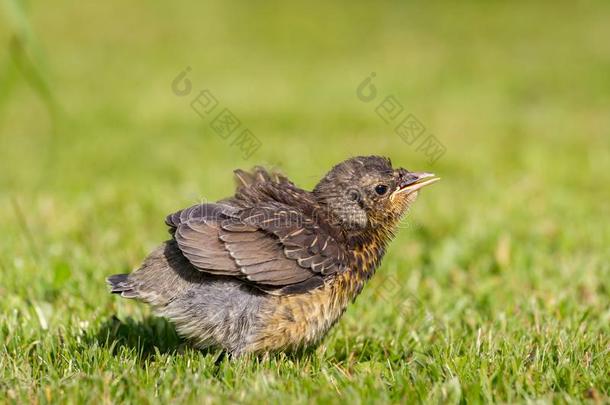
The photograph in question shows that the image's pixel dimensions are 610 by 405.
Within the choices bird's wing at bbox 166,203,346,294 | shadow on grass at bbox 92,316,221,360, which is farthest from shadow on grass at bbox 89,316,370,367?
bird's wing at bbox 166,203,346,294

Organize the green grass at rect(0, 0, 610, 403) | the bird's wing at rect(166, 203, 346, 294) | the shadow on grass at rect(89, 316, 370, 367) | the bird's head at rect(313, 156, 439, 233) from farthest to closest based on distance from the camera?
1. the bird's head at rect(313, 156, 439, 233)
2. the shadow on grass at rect(89, 316, 370, 367)
3. the bird's wing at rect(166, 203, 346, 294)
4. the green grass at rect(0, 0, 610, 403)

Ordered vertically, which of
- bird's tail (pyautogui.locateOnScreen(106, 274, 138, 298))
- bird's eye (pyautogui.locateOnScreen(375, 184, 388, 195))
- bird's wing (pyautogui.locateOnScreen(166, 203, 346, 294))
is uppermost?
bird's tail (pyautogui.locateOnScreen(106, 274, 138, 298))

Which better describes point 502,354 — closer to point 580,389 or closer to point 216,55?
point 580,389

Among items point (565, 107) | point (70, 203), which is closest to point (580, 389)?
point (70, 203)

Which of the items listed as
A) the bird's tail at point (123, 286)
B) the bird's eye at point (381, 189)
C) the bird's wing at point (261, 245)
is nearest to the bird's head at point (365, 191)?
the bird's eye at point (381, 189)

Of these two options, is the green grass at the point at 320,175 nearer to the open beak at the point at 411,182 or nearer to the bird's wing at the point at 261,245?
the bird's wing at the point at 261,245

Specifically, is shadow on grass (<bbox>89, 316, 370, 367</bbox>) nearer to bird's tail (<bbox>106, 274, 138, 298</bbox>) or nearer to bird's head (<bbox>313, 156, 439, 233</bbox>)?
bird's tail (<bbox>106, 274, 138, 298</bbox>)
